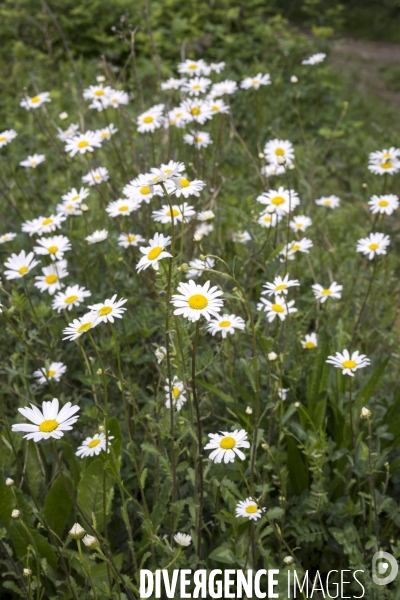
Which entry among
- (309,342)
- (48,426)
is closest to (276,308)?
(309,342)

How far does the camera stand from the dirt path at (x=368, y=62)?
6.85 metres

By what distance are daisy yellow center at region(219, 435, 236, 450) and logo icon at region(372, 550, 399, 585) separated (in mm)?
501

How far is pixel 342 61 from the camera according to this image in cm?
770

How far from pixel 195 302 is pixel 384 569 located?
2.79 feet

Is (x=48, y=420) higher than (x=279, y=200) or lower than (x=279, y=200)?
lower

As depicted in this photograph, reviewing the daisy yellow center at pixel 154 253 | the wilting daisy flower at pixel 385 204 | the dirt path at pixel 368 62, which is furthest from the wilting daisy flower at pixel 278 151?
the dirt path at pixel 368 62

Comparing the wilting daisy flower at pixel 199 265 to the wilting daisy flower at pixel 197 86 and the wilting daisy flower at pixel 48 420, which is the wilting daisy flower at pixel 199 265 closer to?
the wilting daisy flower at pixel 48 420

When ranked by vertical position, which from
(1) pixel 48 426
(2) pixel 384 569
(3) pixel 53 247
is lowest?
(2) pixel 384 569

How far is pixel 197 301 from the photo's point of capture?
1384 millimetres

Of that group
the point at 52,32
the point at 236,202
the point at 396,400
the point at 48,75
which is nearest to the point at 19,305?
the point at 396,400

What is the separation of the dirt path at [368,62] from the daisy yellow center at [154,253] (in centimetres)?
536

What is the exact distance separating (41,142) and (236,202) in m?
2.01

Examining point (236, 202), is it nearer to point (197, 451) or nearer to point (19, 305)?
point (19, 305)

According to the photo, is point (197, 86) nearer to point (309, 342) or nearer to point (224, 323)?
point (309, 342)
